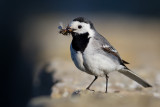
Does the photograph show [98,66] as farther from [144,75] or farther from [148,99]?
[144,75]

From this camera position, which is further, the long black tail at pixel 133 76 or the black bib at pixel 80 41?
the long black tail at pixel 133 76

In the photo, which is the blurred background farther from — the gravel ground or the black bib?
the black bib

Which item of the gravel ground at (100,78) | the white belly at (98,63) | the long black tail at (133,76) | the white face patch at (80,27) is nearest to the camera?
the gravel ground at (100,78)

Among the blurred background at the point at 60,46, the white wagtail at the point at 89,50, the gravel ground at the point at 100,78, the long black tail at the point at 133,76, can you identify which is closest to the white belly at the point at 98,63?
the white wagtail at the point at 89,50

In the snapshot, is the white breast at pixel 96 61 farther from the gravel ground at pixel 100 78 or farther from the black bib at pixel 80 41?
the gravel ground at pixel 100 78

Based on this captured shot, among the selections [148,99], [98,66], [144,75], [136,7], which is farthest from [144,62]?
[136,7]

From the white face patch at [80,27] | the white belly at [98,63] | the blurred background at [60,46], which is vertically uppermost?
the white face patch at [80,27]

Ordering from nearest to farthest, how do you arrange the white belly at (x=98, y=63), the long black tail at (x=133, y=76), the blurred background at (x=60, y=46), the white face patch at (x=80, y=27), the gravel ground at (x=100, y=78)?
1. the gravel ground at (x=100, y=78)
2. the white belly at (x=98, y=63)
3. the white face patch at (x=80, y=27)
4. the long black tail at (x=133, y=76)
5. the blurred background at (x=60, y=46)

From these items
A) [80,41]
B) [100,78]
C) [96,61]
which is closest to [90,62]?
[96,61]
